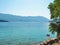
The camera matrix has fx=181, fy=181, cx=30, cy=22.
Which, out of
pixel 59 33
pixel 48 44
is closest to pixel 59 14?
pixel 59 33

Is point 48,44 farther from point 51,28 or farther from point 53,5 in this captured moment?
point 53,5

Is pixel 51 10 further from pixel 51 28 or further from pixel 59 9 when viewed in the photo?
pixel 59 9

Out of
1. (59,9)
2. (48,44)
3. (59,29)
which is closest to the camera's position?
(59,9)

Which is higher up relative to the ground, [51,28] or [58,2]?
[58,2]

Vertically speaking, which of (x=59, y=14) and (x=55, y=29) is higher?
(x=59, y=14)

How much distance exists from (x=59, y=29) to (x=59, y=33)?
104cm

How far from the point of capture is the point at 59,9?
1201 inches

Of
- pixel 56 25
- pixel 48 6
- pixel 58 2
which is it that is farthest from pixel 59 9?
pixel 48 6

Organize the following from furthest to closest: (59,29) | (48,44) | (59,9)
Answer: (48,44) < (59,29) < (59,9)

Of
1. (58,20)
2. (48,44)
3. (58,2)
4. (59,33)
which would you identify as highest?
(58,2)

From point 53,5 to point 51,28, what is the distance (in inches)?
185

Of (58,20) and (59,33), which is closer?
(59,33)

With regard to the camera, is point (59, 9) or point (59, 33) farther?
point (59, 33)

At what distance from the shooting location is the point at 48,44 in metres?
36.7
